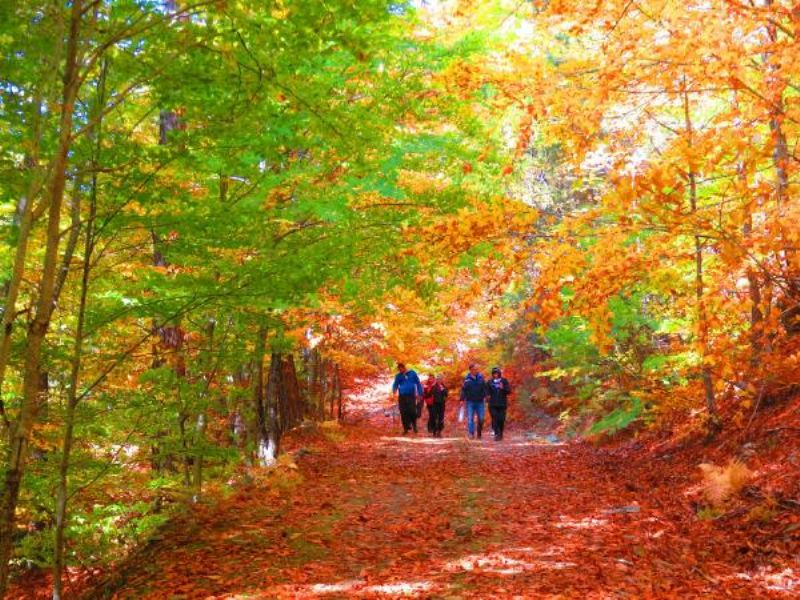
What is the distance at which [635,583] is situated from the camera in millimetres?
5109

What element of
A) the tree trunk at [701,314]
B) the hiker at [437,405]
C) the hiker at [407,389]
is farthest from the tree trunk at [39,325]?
the hiker at [437,405]

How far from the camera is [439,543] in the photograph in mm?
6355

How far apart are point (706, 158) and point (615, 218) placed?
0.94 metres

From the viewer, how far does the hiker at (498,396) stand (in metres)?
15.1

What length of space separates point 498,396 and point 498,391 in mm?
167

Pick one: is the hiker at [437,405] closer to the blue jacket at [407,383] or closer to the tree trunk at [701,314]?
the blue jacket at [407,383]

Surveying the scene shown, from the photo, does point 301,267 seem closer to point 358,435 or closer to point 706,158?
point 706,158

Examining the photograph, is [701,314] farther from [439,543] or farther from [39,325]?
[39,325]

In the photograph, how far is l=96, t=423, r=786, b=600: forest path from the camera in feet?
16.8

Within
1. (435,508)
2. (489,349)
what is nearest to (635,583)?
(435,508)

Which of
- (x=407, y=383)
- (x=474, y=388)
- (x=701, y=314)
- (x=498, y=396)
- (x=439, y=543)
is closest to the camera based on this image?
(x=439, y=543)

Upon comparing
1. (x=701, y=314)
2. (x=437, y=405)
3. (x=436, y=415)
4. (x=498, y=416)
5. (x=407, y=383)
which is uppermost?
(x=701, y=314)

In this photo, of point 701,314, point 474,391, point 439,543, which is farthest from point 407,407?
point 701,314

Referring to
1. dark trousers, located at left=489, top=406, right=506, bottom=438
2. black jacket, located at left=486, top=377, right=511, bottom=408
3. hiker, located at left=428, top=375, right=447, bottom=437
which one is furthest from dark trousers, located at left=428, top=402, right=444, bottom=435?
black jacket, located at left=486, top=377, right=511, bottom=408
